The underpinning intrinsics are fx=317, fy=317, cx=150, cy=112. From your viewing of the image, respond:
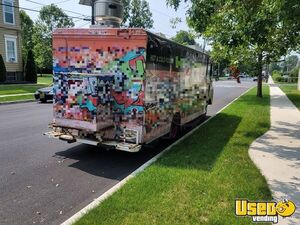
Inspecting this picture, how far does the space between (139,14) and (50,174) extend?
67.7 m

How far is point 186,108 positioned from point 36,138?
4430 millimetres

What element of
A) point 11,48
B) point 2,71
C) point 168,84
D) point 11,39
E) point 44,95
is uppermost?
point 11,39

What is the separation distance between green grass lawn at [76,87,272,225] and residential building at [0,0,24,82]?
24593 millimetres

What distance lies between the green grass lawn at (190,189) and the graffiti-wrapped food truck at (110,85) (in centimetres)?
106

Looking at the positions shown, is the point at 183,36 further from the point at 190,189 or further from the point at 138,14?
the point at 190,189

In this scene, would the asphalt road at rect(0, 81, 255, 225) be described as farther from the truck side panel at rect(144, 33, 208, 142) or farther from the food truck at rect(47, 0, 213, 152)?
the truck side panel at rect(144, 33, 208, 142)

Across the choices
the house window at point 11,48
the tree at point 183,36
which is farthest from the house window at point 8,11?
the tree at point 183,36

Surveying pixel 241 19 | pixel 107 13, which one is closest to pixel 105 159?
pixel 107 13

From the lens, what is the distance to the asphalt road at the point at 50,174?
15.1 feet

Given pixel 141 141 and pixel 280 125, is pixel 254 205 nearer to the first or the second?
pixel 141 141

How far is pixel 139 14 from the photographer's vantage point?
6981cm

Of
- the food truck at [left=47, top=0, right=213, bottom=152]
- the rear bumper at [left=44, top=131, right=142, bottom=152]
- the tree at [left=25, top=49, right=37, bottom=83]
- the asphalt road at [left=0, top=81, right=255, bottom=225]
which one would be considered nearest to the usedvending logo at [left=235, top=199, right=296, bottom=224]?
the asphalt road at [left=0, top=81, right=255, bottom=225]

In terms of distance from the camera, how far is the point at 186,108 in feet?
31.6

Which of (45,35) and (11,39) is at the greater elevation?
(45,35)
